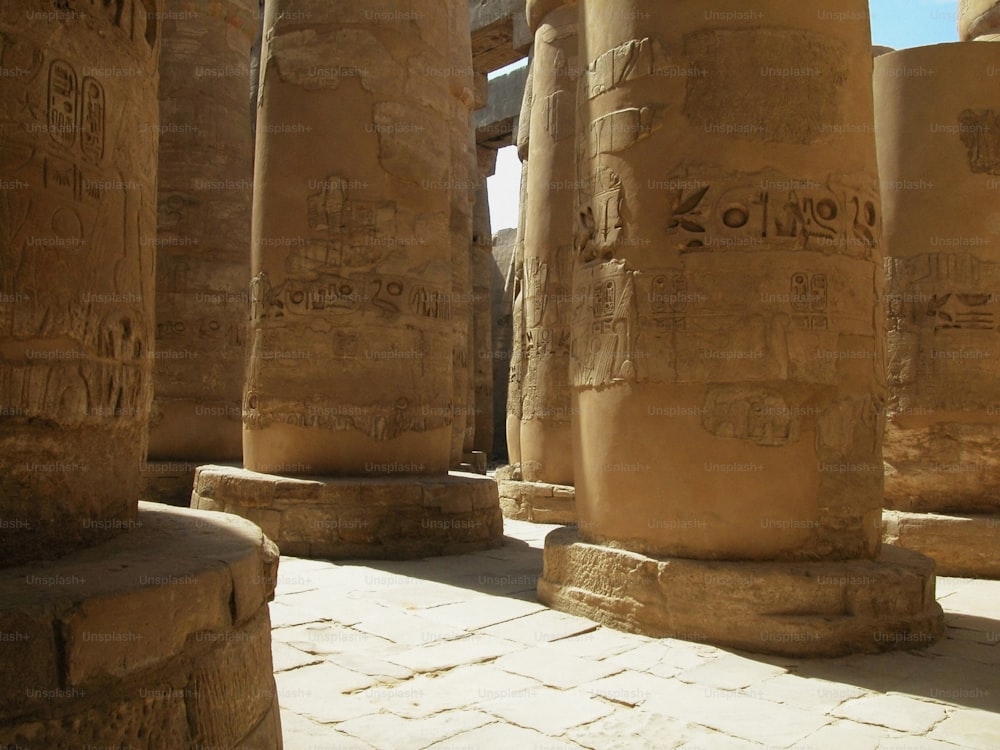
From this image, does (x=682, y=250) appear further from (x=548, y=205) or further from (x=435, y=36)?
(x=548, y=205)

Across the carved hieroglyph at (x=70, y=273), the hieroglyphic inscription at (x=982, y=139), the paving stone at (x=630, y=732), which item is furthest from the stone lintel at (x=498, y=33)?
the paving stone at (x=630, y=732)

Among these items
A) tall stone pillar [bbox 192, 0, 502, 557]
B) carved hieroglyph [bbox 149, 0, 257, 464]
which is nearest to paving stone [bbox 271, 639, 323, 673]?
tall stone pillar [bbox 192, 0, 502, 557]

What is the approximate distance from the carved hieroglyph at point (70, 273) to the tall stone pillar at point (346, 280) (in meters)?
3.78

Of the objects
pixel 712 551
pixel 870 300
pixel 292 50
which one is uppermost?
pixel 292 50

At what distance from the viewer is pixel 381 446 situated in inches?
269

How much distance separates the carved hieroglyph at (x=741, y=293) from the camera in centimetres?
443

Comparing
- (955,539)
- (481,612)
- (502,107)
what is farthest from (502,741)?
(502,107)

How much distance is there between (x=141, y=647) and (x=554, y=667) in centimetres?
218

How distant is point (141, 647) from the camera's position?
7.13 feet

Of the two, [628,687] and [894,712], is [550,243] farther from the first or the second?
[894,712]

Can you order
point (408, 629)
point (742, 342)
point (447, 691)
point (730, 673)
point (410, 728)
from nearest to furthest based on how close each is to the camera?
point (410, 728)
point (447, 691)
point (730, 673)
point (742, 342)
point (408, 629)

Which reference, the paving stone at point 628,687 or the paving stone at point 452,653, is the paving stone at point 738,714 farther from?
the paving stone at point 452,653

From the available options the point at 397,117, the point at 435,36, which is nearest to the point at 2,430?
the point at 397,117

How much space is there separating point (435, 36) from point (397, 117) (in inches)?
33.4
